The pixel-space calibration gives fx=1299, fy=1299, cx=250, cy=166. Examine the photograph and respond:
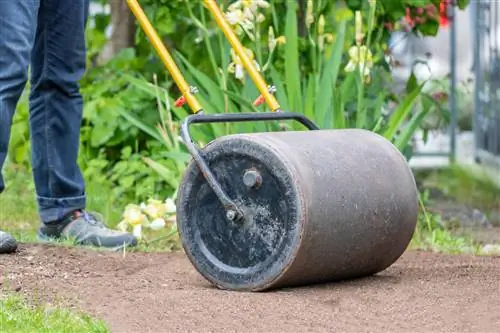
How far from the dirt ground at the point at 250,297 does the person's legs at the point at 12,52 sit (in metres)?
0.49

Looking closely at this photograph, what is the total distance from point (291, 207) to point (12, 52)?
3.83 ft

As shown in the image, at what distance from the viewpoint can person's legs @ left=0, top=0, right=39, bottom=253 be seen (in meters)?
4.39

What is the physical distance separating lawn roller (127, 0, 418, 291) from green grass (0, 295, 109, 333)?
610 mm

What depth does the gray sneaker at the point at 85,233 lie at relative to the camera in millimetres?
5074

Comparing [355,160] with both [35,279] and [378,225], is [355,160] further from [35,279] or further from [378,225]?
[35,279]

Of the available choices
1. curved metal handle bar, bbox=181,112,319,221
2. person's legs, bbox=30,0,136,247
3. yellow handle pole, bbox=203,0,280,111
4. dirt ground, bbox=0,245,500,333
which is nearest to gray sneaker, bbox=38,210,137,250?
person's legs, bbox=30,0,136,247

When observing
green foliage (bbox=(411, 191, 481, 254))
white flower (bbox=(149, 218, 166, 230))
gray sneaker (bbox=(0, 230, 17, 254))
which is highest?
gray sneaker (bbox=(0, 230, 17, 254))

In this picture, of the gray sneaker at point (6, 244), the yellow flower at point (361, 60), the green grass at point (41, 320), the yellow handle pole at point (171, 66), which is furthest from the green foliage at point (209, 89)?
the green grass at point (41, 320)

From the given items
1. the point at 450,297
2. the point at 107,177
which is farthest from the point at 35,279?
the point at 107,177

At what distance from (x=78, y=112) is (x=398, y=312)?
72.2 inches

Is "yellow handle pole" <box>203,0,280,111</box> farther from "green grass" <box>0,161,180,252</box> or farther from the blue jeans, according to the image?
"green grass" <box>0,161,180,252</box>

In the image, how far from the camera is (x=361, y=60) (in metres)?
5.84

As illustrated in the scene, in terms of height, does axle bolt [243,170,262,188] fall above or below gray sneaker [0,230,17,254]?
above

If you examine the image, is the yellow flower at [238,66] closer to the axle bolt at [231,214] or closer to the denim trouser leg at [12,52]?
the denim trouser leg at [12,52]
